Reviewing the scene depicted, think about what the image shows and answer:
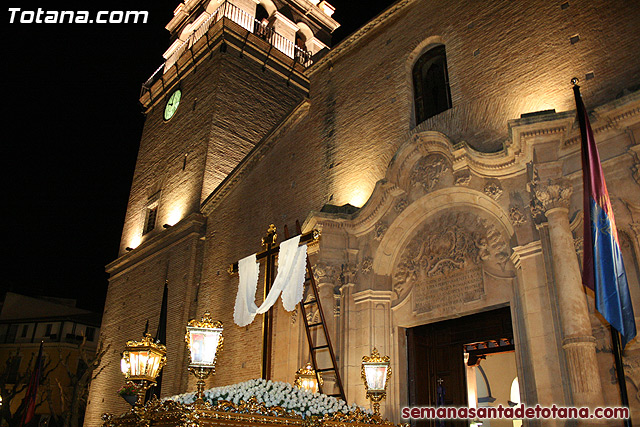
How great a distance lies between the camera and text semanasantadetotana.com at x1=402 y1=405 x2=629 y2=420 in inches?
264

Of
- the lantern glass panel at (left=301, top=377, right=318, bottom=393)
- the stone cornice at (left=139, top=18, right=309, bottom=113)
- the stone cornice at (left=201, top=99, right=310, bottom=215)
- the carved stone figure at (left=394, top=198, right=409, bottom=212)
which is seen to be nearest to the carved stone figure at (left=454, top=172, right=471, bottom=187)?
the carved stone figure at (left=394, top=198, right=409, bottom=212)

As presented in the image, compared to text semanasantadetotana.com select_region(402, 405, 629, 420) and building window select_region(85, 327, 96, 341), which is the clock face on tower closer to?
text semanasantadetotana.com select_region(402, 405, 629, 420)

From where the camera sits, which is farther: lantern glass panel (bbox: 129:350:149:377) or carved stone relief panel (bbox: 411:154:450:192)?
carved stone relief panel (bbox: 411:154:450:192)

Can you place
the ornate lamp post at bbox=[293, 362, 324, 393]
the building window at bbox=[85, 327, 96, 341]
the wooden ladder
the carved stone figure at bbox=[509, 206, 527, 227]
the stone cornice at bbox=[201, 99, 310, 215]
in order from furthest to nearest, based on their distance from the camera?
the building window at bbox=[85, 327, 96, 341] < the stone cornice at bbox=[201, 99, 310, 215] < the ornate lamp post at bbox=[293, 362, 324, 393] < the wooden ladder < the carved stone figure at bbox=[509, 206, 527, 227]

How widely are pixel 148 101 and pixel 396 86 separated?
14615 millimetres

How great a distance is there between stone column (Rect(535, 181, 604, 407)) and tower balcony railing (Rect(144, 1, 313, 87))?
1581cm

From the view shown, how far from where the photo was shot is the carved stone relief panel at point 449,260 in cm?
929

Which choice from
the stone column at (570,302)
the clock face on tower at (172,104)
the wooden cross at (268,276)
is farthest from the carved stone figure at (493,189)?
the clock face on tower at (172,104)

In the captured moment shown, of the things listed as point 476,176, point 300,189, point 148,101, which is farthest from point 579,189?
point 148,101

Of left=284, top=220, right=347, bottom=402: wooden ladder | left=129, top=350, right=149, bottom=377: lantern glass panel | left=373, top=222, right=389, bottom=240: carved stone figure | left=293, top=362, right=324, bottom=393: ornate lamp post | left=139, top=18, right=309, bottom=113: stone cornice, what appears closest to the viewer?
left=129, top=350, right=149, bottom=377: lantern glass panel

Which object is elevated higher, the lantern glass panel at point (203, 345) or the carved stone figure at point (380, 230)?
the carved stone figure at point (380, 230)

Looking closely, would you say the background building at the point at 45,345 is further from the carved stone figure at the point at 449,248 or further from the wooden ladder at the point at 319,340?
→ the carved stone figure at the point at 449,248

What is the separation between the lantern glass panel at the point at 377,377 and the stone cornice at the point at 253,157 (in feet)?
27.7

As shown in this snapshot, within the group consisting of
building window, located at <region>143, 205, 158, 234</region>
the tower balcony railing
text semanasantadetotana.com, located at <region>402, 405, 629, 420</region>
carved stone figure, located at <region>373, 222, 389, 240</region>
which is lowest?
text semanasantadetotana.com, located at <region>402, 405, 629, 420</region>
